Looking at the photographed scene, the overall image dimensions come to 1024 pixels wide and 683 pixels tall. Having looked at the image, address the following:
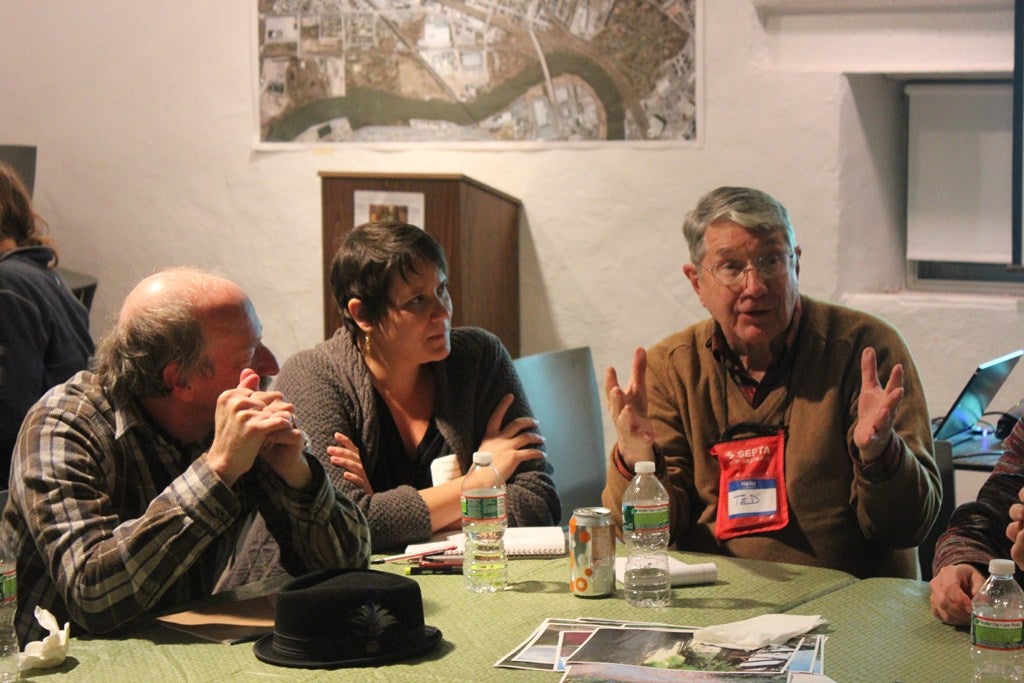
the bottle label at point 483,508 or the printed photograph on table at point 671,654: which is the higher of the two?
the bottle label at point 483,508

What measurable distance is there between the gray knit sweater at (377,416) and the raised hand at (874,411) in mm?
756

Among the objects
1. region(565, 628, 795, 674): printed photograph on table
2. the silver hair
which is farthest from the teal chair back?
region(565, 628, 795, 674): printed photograph on table

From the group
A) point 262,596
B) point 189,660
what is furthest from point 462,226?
point 189,660

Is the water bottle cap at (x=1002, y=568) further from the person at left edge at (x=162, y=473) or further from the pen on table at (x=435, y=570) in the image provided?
the person at left edge at (x=162, y=473)

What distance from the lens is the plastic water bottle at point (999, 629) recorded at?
72.5 inches

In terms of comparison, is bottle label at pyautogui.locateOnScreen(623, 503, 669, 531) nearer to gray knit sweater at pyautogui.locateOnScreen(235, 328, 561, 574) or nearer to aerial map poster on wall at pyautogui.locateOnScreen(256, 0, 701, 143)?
gray knit sweater at pyautogui.locateOnScreen(235, 328, 561, 574)

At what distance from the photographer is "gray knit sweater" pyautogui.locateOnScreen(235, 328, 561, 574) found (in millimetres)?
2775

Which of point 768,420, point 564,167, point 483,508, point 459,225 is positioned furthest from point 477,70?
point 483,508

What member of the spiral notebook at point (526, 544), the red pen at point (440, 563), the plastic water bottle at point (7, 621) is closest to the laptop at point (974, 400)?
the spiral notebook at point (526, 544)

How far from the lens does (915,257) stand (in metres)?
4.86

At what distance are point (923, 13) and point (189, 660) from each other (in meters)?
3.58

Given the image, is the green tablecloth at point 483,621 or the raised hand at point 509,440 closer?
the green tablecloth at point 483,621

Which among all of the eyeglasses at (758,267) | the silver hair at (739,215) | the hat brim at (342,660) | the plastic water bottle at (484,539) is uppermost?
the silver hair at (739,215)

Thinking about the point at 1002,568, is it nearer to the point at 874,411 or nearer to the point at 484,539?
the point at 874,411
